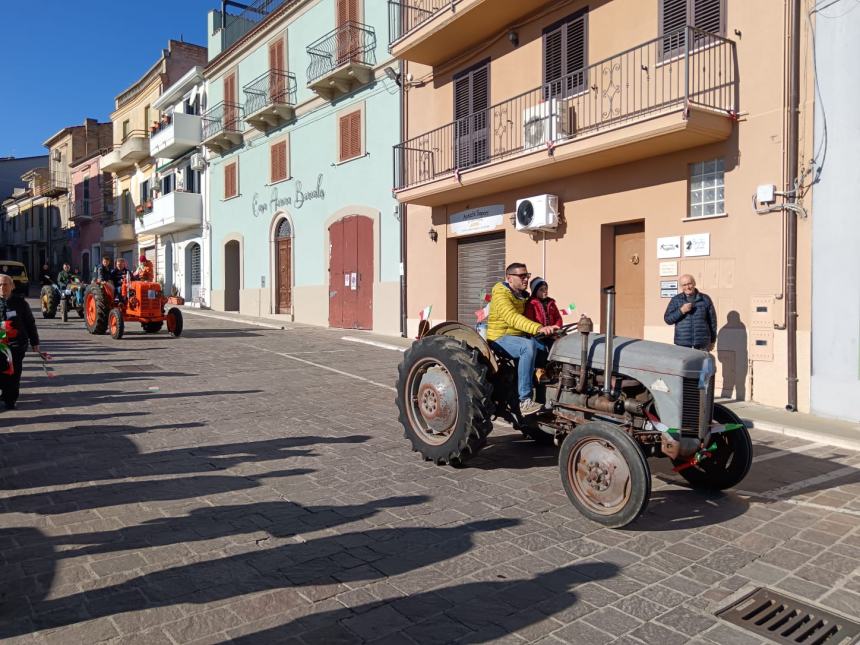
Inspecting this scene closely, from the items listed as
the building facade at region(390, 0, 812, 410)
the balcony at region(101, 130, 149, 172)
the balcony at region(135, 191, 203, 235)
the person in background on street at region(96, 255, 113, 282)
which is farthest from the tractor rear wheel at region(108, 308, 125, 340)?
the balcony at region(101, 130, 149, 172)

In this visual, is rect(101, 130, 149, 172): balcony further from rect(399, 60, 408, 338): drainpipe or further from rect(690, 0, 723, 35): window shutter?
rect(690, 0, 723, 35): window shutter

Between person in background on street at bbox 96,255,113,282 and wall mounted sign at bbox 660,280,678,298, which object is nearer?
wall mounted sign at bbox 660,280,678,298

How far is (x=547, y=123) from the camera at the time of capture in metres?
12.2

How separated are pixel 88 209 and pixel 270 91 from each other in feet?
82.8

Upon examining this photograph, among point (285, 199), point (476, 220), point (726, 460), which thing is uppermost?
point (285, 199)

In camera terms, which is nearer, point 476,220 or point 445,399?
point 445,399

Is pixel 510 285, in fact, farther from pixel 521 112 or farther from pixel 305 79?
pixel 305 79

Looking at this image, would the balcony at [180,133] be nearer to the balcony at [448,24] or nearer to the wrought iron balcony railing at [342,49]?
the wrought iron balcony railing at [342,49]

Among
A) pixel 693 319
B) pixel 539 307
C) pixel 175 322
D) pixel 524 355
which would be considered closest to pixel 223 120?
pixel 175 322

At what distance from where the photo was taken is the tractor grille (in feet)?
14.1

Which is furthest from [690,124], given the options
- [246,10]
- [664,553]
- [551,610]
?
[246,10]

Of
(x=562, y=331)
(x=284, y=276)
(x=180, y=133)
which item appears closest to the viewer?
(x=562, y=331)

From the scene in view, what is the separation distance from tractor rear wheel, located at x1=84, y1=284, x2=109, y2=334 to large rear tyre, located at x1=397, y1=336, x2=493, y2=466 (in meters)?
11.5

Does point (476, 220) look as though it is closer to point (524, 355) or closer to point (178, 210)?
point (524, 355)
